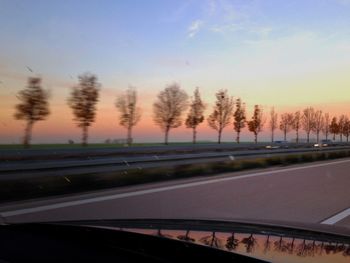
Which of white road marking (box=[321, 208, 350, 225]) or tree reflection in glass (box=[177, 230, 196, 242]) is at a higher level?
tree reflection in glass (box=[177, 230, 196, 242])

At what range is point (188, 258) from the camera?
2492 mm

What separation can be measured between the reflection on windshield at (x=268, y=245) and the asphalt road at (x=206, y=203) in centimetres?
378

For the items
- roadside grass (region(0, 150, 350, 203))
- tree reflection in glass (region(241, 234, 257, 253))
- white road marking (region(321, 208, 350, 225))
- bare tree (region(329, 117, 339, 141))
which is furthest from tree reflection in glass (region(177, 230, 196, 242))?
bare tree (region(329, 117, 339, 141))

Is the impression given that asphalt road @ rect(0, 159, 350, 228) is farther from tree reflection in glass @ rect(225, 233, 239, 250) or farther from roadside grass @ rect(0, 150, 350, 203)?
tree reflection in glass @ rect(225, 233, 239, 250)

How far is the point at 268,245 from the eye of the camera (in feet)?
10.2

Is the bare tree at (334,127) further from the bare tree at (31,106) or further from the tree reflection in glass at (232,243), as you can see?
the tree reflection in glass at (232,243)

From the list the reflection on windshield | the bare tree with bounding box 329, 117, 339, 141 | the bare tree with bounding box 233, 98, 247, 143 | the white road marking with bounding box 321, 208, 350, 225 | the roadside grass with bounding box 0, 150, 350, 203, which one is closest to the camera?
the reflection on windshield

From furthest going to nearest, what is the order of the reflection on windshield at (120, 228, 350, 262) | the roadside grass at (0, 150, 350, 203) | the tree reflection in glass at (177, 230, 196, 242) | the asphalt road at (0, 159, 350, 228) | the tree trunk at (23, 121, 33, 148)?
the tree trunk at (23, 121, 33, 148)
the roadside grass at (0, 150, 350, 203)
the asphalt road at (0, 159, 350, 228)
the tree reflection in glass at (177, 230, 196, 242)
the reflection on windshield at (120, 228, 350, 262)

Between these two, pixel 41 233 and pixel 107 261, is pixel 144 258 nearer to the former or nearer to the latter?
pixel 107 261

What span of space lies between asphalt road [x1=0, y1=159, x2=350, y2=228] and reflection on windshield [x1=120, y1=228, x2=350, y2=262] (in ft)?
12.4

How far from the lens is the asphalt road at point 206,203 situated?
9133mm

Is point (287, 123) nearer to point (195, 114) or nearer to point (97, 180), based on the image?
point (195, 114)

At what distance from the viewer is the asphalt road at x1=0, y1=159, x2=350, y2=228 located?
9.13 meters

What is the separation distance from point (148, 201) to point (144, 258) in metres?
8.37
